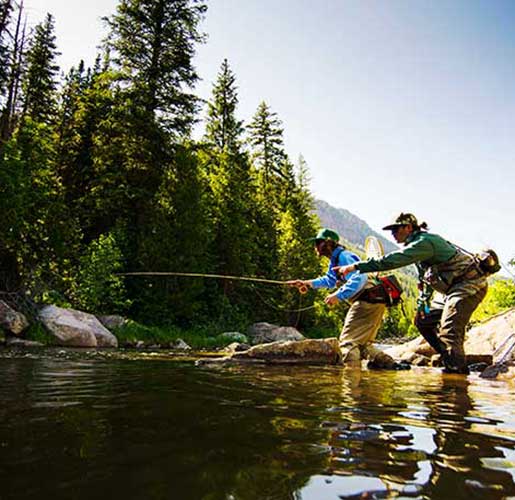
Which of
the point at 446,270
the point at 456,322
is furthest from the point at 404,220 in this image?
the point at 456,322

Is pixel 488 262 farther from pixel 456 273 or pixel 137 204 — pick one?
→ pixel 137 204

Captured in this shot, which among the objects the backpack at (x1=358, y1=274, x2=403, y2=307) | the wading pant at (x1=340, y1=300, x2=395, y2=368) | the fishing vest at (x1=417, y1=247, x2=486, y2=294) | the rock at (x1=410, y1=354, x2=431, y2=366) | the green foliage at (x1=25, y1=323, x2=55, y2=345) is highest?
the fishing vest at (x1=417, y1=247, x2=486, y2=294)

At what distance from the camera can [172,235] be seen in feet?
68.0

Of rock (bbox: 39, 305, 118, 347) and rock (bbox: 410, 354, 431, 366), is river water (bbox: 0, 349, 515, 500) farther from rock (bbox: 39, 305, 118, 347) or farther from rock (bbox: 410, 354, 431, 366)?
rock (bbox: 39, 305, 118, 347)

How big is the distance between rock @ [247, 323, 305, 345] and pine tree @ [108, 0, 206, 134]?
12.3m

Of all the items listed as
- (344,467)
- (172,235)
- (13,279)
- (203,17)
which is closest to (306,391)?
(344,467)

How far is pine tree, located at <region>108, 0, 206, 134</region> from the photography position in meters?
21.5

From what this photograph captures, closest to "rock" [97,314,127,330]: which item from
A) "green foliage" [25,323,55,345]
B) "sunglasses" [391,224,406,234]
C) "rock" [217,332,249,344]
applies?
"green foliage" [25,323,55,345]

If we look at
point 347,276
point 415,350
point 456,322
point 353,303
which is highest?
point 347,276

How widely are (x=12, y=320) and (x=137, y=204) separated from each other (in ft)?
31.3

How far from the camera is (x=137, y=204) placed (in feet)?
68.7

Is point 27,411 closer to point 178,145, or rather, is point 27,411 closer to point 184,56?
point 178,145

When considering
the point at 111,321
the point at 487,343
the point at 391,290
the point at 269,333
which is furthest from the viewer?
the point at 269,333

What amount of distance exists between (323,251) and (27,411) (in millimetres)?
4812
